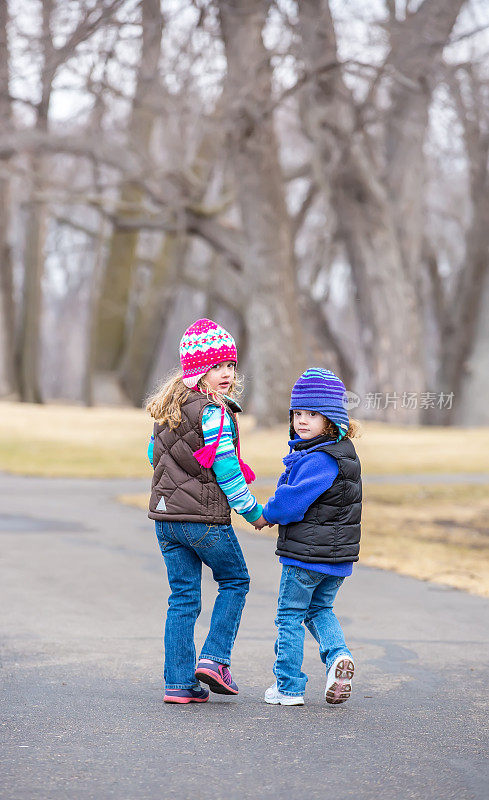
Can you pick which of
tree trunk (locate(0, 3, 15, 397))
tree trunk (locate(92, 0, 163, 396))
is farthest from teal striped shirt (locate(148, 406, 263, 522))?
tree trunk (locate(92, 0, 163, 396))

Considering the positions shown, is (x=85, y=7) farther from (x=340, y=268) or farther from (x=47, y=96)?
(x=340, y=268)

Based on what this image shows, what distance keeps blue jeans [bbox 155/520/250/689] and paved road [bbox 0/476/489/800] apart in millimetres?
186

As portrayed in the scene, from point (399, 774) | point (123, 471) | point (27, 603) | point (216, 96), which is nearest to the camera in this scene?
point (399, 774)

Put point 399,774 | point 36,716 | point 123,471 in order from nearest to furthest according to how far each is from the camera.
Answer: point 399,774 → point 36,716 → point 123,471

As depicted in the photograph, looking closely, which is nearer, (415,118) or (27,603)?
(27,603)

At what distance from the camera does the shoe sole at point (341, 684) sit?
4.59 m

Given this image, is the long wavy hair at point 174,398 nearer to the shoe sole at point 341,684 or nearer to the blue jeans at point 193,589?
the blue jeans at point 193,589

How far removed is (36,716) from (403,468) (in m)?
13.0

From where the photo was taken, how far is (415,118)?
24.8 meters

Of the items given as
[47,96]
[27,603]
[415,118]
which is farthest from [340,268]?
[27,603]

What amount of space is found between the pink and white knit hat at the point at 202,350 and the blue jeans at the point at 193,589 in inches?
24.1

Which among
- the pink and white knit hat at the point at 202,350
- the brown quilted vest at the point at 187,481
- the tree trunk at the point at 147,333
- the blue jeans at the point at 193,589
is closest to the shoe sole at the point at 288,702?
the blue jeans at the point at 193,589

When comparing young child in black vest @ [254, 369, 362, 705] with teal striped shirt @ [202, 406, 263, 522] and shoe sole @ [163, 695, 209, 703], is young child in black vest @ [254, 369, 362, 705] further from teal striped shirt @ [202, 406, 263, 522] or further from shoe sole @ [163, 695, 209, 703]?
shoe sole @ [163, 695, 209, 703]

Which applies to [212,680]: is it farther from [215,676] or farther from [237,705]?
[237,705]
